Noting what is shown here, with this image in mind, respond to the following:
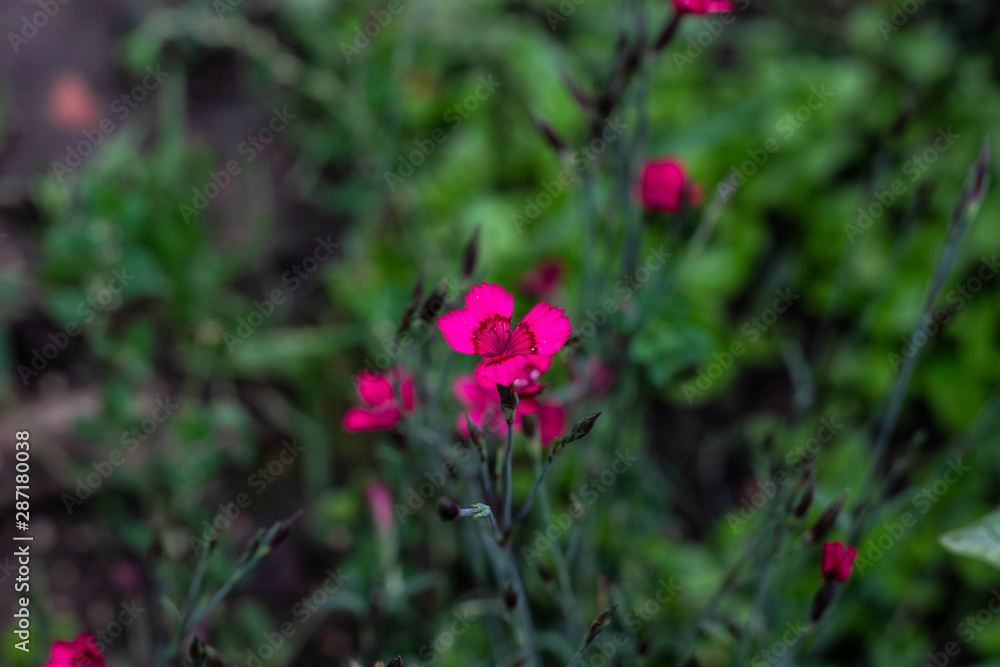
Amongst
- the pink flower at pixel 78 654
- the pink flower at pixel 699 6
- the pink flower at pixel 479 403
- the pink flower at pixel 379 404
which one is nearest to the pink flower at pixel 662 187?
the pink flower at pixel 699 6

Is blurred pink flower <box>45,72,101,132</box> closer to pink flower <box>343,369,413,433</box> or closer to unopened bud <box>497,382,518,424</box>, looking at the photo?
pink flower <box>343,369,413,433</box>

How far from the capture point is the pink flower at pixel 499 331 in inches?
40.3

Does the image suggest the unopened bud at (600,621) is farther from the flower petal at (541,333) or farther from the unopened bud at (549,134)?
the unopened bud at (549,134)

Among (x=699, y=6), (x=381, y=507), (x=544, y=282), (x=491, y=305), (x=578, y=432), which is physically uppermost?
(x=699, y=6)

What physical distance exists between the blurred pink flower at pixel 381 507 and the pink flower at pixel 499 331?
0.93m

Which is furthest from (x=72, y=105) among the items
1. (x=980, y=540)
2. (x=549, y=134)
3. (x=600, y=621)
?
(x=980, y=540)

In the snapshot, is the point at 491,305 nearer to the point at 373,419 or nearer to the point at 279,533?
the point at 373,419

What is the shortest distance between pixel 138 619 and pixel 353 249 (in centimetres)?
113

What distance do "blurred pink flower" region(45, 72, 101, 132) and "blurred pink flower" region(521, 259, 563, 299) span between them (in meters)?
1.56

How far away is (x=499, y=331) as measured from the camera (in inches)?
42.3

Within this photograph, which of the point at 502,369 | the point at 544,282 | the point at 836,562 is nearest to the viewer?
the point at 502,369

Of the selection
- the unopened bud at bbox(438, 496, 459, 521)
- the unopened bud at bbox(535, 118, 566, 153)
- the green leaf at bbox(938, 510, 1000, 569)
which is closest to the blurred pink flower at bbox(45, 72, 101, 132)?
the unopened bud at bbox(535, 118, 566, 153)

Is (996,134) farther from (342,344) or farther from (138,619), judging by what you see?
(138,619)

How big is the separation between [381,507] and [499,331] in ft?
3.16
